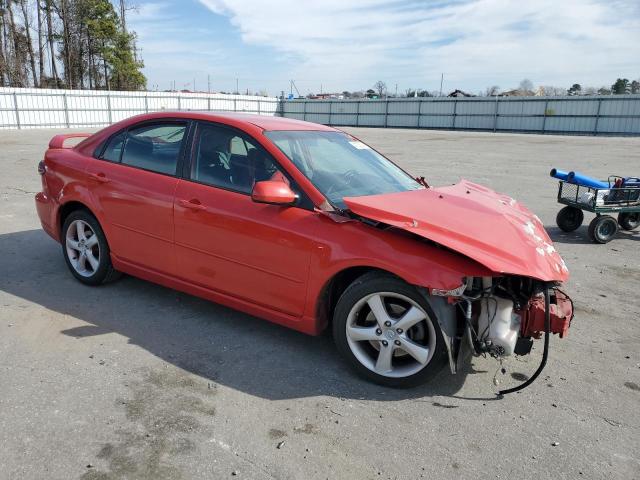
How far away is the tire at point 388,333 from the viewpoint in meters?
3.08

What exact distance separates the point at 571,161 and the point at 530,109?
2512 centimetres

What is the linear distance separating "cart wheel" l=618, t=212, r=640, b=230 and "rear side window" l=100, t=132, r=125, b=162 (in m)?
7.14

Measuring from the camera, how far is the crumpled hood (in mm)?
2906

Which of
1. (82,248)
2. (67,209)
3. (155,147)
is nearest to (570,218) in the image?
(155,147)

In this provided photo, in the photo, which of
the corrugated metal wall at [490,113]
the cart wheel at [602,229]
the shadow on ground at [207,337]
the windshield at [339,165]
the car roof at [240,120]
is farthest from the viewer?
the corrugated metal wall at [490,113]

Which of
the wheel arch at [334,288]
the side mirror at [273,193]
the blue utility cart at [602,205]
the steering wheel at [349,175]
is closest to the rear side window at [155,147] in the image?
the side mirror at [273,193]

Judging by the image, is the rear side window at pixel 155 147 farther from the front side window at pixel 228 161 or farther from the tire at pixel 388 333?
the tire at pixel 388 333

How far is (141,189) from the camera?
416 cm

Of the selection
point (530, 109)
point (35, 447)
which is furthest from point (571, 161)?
point (530, 109)

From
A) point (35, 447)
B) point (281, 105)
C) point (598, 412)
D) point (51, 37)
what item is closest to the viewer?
point (35, 447)

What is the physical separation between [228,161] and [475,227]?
1887 mm

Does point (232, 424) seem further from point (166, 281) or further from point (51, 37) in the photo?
point (51, 37)

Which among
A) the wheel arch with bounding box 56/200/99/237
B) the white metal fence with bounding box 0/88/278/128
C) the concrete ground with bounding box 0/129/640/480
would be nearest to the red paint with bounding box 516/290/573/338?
the concrete ground with bounding box 0/129/640/480

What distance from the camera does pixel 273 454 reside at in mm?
2600
